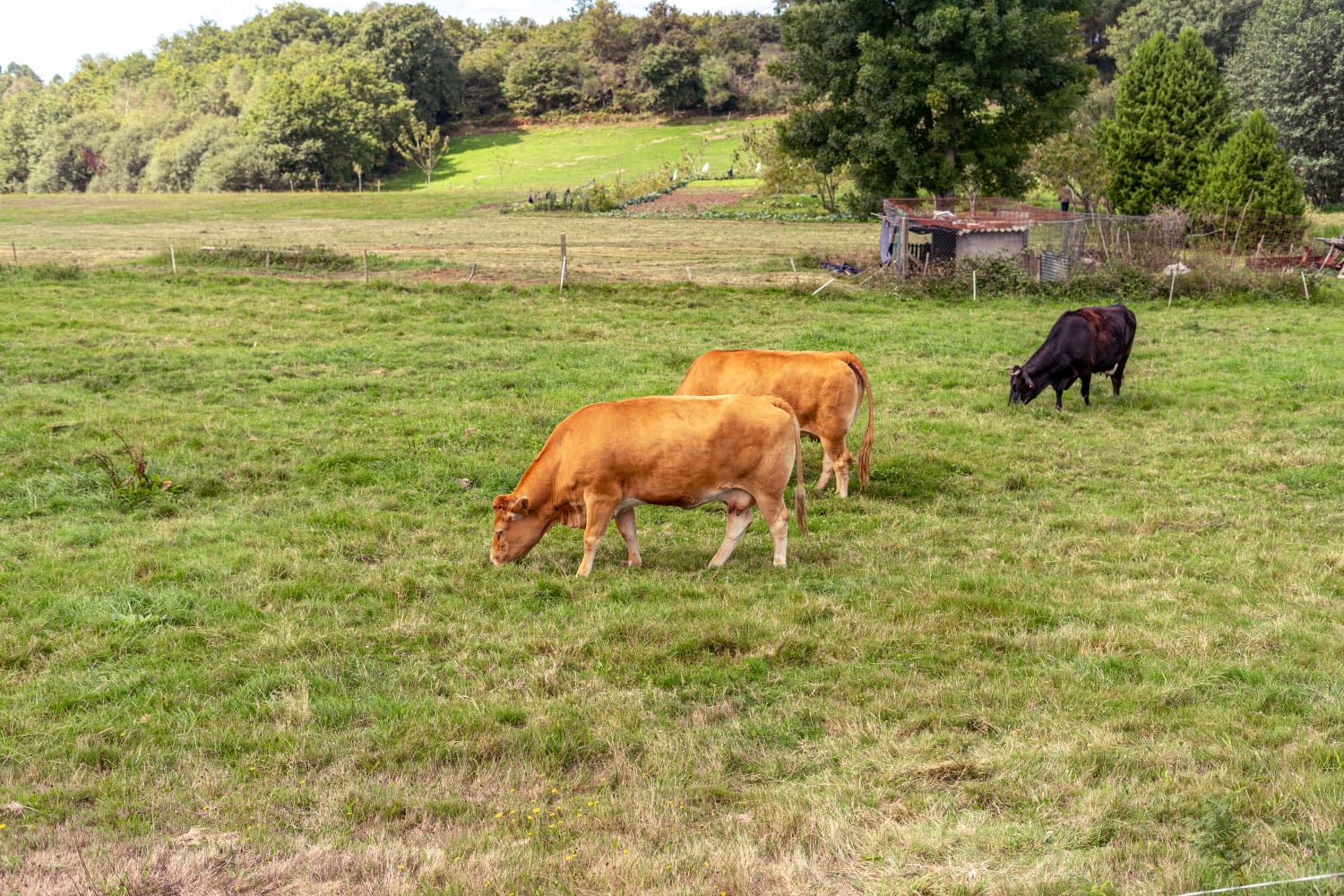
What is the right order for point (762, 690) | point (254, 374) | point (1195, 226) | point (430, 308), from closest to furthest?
1. point (762, 690)
2. point (254, 374)
3. point (430, 308)
4. point (1195, 226)

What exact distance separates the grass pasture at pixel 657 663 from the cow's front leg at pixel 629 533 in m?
0.32

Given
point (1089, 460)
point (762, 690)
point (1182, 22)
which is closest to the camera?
point (762, 690)

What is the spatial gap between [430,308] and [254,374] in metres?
6.95

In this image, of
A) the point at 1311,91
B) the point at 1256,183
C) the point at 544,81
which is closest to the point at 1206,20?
the point at 1311,91

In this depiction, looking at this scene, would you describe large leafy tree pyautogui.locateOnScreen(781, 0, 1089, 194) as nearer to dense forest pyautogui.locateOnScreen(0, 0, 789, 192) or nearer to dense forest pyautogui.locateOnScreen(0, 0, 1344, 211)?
dense forest pyautogui.locateOnScreen(0, 0, 1344, 211)

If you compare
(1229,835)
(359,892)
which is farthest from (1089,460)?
(359,892)

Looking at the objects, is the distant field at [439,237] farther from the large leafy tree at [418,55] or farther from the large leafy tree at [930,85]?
the large leafy tree at [418,55]

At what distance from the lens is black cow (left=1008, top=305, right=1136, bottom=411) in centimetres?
1563

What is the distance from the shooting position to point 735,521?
Answer: 8992mm

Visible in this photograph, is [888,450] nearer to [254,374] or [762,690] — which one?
[762,690]

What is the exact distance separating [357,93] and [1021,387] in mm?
86879

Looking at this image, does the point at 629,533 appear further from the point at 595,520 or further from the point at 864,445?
the point at 864,445

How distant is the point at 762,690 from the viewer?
21.4 feet

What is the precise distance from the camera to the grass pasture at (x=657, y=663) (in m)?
4.66
